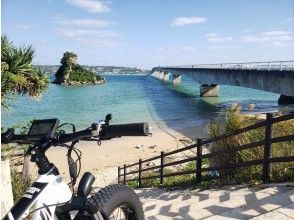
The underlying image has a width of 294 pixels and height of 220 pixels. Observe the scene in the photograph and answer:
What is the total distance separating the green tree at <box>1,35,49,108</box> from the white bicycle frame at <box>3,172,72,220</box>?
8865 mm

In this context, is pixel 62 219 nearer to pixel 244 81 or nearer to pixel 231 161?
pixel 231 161

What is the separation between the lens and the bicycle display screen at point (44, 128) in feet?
8.28

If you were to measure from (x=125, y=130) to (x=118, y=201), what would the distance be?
2.79 ft

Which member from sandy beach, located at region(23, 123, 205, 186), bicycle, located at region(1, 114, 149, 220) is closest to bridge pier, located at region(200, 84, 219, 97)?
sandy beach, located at region(23, 123, 205, 186)

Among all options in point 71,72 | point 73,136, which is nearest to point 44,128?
point 73,136

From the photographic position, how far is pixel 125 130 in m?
2.43

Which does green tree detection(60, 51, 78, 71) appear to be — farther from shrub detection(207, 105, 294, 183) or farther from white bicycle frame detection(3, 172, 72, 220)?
white bicycle frame detection(3, 172, 72, 220)

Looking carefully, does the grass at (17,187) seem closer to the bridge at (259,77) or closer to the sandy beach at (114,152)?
the sandy beach at (114,152)

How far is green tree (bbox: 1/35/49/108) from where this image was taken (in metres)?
11.9

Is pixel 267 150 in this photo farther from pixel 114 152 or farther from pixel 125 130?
pixel 114 152

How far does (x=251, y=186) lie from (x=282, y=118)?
4.14 feet

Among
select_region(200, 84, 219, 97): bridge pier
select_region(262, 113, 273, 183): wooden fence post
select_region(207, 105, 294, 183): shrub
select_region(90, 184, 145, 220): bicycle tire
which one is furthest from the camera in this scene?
select_region(200, 84, 219, 97): bridge pier

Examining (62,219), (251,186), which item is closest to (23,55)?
(251,186)

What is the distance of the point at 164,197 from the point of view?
813 centimetres
